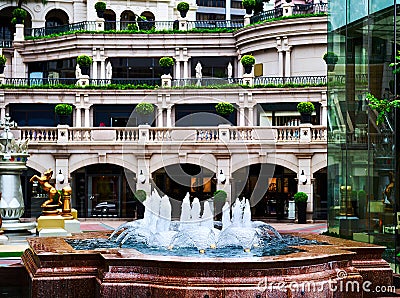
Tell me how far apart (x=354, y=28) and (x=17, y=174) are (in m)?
Answer: 12.1

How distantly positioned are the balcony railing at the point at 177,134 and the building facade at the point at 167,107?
0.05 metres

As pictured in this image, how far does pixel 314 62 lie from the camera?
143 ft

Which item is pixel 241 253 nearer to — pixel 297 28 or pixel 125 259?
pixel 125 259

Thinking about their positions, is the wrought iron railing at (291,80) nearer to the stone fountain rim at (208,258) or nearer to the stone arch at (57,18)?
the stone arch at (57,18)

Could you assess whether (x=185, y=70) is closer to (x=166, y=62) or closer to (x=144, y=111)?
(x=166, y=62)

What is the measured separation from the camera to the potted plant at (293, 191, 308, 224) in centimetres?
3459

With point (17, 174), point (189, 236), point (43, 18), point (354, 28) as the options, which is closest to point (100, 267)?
point (189, 236)

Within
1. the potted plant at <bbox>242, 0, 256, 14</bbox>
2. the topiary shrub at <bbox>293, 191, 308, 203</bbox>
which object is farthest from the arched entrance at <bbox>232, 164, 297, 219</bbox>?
the potted plant at <bbox>242, 0, 256, 14</bbox>

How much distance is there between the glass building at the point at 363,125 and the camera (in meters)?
17.1

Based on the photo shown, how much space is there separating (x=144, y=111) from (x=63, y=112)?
500cm

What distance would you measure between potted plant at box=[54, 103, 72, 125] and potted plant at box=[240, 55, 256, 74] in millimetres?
10471

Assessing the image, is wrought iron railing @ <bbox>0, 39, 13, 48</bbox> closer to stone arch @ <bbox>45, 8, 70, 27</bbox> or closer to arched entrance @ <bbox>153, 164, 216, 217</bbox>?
stone arch @ <bbox>45, 8, 70, 27</bbox>

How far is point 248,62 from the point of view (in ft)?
140

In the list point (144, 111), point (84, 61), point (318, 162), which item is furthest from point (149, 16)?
point (318, 162)
